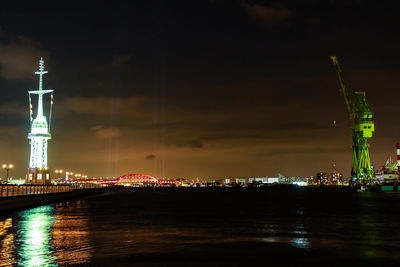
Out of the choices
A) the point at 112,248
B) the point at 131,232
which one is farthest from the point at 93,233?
the point at 112,248

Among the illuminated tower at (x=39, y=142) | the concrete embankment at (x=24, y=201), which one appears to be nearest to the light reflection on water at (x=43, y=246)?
the concrete embankment at (x=24, y=201)

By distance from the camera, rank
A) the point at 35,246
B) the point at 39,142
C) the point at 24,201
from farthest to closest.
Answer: the point at 39,142, the point at 24,201, the point at 35,246

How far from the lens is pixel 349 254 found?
16.4m

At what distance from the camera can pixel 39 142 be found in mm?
138375

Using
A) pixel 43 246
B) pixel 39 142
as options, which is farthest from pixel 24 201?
pixel 39 142

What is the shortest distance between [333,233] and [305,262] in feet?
32.5

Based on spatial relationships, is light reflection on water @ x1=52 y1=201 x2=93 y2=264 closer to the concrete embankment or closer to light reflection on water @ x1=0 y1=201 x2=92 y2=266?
light reflection on water @ x1=0 y1=201 x2=92 y2=266

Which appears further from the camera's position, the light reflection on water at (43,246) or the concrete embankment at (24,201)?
the concrete embankment at (24,201)

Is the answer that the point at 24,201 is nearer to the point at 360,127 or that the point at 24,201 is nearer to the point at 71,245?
the point at 71,245

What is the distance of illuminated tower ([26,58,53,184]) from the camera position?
13662 centimetres

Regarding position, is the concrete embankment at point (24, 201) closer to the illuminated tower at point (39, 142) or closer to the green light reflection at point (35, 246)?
the green light reflection at point (35, 246)

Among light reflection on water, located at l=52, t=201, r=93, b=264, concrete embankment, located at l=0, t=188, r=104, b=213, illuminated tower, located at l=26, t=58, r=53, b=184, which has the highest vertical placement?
illuminated tower, located at l=26, t=58, r=53, b=184

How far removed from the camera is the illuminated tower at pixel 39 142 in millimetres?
136625

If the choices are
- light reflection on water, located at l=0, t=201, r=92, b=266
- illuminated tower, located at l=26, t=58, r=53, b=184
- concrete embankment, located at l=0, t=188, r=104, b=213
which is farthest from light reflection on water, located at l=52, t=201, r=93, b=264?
illuminated tower, located at l=26, t=58, r=53, b=184
